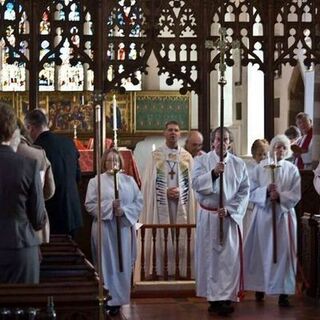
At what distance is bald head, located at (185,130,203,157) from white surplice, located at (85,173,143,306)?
2203 millimetres

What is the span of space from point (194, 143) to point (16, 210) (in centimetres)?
674

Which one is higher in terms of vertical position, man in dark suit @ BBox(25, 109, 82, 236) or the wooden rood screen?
man in dark suit @ BBox(25, 109, 82, 236)

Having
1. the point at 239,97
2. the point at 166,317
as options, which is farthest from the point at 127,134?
the point at 166,317

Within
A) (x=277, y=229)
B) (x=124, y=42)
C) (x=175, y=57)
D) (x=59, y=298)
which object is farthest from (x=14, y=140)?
(x=175, y=57)

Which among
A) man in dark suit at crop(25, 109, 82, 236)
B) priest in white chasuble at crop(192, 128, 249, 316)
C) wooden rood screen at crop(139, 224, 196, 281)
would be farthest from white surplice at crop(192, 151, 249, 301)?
wooden rood screen at crop(139, 224, 196, 281)

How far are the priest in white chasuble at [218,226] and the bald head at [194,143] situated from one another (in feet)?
7.15

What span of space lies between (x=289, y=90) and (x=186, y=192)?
269 inches

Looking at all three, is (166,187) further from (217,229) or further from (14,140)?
(14,140)

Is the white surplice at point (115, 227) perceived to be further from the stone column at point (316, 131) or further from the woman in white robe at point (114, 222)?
the stone column at point (316, 131)

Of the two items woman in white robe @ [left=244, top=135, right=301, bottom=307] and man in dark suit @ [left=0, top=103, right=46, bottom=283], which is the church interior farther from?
man in dark suit @ [left=0, top=103, right=46, bottom=283]

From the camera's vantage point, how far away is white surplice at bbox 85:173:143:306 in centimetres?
1055

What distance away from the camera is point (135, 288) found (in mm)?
11617

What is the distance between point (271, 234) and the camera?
11156mm

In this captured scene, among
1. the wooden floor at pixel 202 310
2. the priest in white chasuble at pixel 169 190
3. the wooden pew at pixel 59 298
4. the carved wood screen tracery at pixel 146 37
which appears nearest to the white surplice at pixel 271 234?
the wooden floor at pixel 202 310
